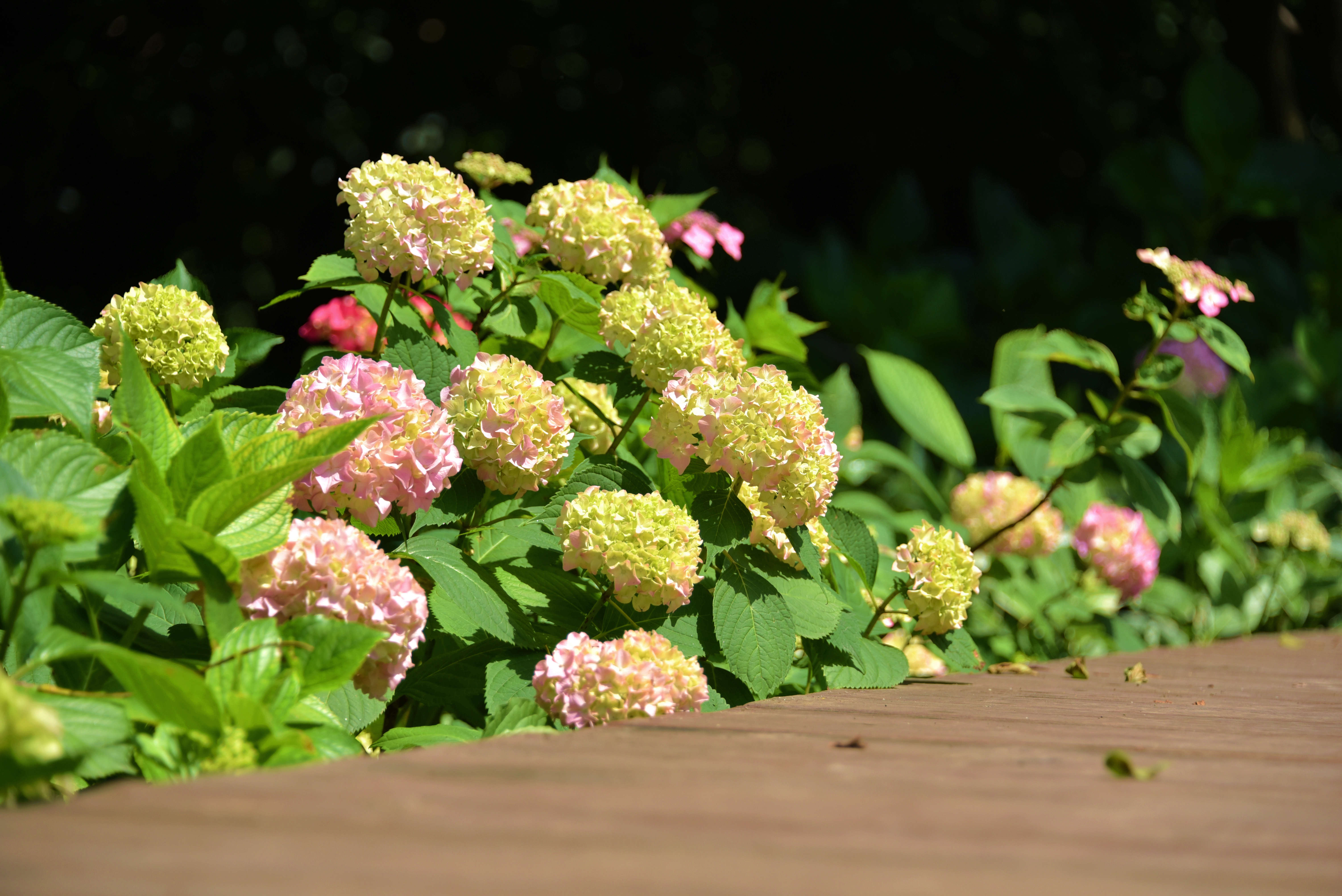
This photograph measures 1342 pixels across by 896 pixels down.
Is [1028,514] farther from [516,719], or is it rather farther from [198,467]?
[198,467]

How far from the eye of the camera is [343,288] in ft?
5.67

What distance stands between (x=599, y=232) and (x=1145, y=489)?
1194mm

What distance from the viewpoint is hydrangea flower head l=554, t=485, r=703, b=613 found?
4.61ft

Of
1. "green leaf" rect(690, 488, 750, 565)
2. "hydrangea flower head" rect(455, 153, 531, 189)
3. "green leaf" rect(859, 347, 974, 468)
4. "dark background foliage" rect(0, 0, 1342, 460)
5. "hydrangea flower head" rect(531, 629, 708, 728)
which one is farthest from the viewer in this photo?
"dark background foliage" rect(0, 0, 1342, 460)

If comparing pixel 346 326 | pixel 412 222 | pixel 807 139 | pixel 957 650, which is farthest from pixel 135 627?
pixel 807 139

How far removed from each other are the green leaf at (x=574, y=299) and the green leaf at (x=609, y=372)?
42mm

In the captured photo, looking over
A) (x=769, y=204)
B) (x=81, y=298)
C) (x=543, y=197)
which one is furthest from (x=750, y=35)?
(x=543, y=197)

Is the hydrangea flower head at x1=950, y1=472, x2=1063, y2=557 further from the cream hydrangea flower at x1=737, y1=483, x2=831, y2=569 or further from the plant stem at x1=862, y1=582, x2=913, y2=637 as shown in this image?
the cream hydrangea flower at x1=737, y1=483, x2=831, y2=569

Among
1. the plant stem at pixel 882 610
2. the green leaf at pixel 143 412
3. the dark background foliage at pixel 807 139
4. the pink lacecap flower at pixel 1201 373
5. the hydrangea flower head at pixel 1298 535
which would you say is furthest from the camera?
the dark background foliage at pixel 807 139

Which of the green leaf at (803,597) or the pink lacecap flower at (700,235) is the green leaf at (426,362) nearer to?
the green leaf at (803,597)

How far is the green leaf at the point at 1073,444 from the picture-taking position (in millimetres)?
2271

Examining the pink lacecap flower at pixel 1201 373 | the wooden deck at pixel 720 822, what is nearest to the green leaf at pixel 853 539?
the wooden deck at pixel 720 822

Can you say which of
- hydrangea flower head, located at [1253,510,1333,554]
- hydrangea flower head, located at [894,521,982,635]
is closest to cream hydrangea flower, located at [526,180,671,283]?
hydrangea flower head, located at [894,521,982,635]

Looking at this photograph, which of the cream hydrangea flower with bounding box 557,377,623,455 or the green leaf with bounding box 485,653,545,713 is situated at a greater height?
the cream hydrangea flower with bounding box 557,377,623,455
